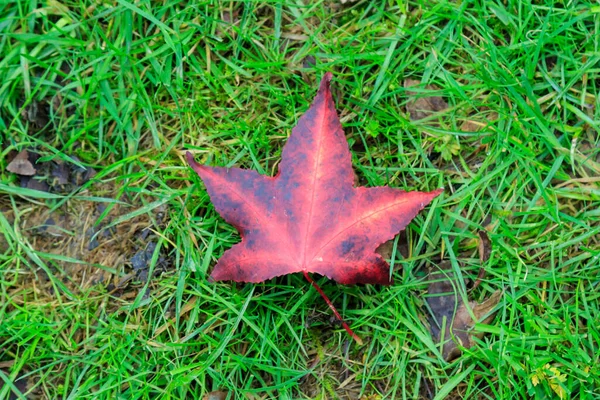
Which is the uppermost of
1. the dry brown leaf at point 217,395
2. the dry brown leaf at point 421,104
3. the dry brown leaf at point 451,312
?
the dry brown leaf at point 421,104

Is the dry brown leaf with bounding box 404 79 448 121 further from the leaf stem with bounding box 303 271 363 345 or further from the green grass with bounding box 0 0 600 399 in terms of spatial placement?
the leaf stem with bounding box 303 271 363 345

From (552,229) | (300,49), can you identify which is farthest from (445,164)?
(300,49)

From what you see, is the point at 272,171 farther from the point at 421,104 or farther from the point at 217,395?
the point at 217,395

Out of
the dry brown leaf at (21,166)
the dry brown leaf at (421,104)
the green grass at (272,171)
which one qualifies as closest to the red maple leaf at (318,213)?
the green grass at (272,171)

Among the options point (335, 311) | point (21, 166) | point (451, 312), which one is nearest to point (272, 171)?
point (335, 311)

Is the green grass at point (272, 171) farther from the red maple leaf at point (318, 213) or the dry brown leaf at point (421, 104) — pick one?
the red maple leaf at point (318, 213)

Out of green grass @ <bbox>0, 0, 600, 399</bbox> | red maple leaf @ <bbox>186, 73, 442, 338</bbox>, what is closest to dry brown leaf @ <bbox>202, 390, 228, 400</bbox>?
green grass @ <bbox>0, 0, 600, 399</bbox>
